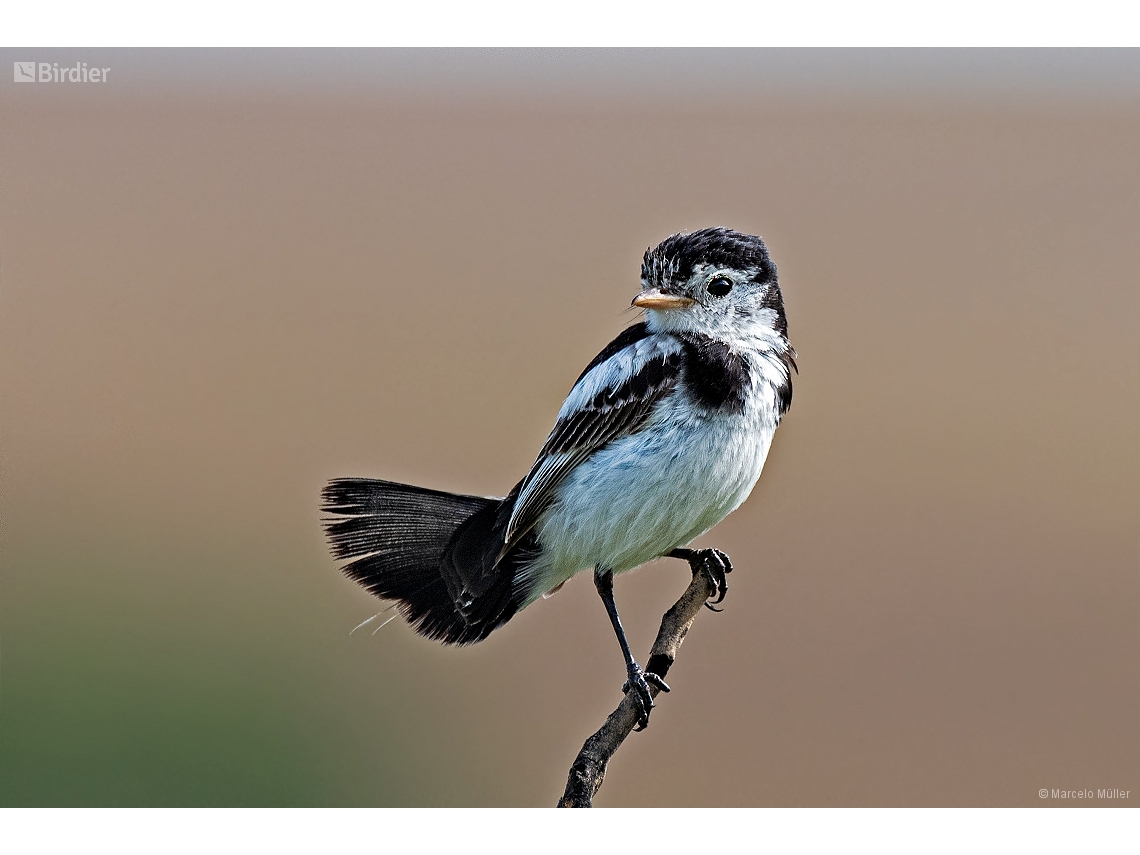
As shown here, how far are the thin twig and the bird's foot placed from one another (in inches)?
Answer: 0.5

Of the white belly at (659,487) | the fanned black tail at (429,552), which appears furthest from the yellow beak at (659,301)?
the fanned black tail at (429,552)

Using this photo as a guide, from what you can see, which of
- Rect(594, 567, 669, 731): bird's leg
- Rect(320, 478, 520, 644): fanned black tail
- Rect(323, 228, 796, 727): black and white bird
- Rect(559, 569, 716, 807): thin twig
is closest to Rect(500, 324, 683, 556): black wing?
Rect(323, 228, 796, 727): black and white bird

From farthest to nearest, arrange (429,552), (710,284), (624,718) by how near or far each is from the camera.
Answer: (429,552), (710,284), (624,718)

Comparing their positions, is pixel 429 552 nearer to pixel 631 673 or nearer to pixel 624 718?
pixel 631 673

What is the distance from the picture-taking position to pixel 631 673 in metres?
2.99

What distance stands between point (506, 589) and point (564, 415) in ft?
1.82

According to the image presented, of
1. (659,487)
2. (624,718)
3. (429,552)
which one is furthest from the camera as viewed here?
(429,552)

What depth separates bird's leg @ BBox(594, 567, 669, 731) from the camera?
293 cm

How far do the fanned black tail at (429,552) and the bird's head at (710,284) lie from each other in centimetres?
75

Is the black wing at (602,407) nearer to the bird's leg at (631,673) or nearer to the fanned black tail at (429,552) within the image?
the fanned black tail at (429,552)

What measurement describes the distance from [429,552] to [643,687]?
2.44 feet

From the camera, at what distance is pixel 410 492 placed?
10.4 ft

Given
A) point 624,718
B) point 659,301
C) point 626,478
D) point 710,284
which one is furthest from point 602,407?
point 624,718

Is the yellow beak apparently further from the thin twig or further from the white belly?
the thin twig
